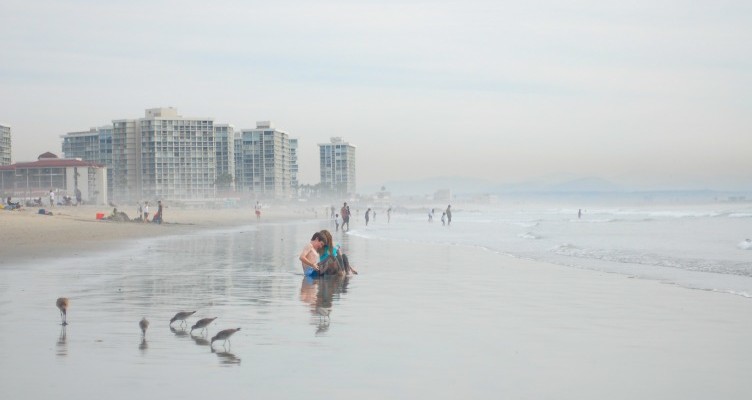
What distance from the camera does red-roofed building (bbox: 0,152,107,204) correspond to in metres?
89.1

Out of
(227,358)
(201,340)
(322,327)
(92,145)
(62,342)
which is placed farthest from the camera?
(92,145)

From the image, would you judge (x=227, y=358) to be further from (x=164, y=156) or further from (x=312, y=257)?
(x=164, y=156)

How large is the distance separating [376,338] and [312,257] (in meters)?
8.08

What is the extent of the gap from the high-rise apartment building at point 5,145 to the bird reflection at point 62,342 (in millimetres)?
156725

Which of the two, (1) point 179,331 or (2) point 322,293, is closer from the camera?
(1) point 179,331

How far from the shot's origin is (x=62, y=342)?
8984mm

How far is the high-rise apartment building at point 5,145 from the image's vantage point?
153562 millimetres

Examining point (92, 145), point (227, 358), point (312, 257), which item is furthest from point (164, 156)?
point (227, 358)

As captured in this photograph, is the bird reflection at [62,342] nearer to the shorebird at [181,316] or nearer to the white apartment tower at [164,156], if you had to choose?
the shorebird at [181,316]

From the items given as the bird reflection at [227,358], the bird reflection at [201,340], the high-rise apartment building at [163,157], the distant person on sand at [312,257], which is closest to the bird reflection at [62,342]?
the bird reflection at [201,340]

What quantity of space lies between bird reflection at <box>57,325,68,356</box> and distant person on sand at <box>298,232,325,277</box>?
7649 millimetres

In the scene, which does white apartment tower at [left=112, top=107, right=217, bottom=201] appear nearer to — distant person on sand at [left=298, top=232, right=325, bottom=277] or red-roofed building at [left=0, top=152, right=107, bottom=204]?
red-roofed building at [left=0, top=152, right=107, bottom=204]

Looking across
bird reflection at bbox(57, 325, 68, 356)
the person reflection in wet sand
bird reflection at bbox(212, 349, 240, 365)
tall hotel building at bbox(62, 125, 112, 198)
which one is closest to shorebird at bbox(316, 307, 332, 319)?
the person reflection in wet sand

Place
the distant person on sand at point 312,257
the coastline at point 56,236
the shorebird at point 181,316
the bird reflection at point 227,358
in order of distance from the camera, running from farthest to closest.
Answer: the coastline at point 56,236 → the distant person on sand at point 312,257 → the shorebird at point 181,316 → the bird reflection at point 227,358
